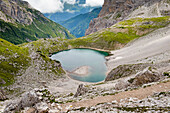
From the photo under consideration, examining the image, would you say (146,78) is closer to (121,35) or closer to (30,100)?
(30,100)

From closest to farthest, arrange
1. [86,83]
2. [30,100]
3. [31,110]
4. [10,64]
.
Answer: [31,110] → [30,100] → [10,64] → [86,83]

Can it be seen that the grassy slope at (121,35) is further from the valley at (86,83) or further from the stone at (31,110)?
the stone at (31,110)

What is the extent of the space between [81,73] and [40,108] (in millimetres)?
62733

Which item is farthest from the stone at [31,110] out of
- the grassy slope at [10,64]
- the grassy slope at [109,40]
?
the grassy slope at [109,40]

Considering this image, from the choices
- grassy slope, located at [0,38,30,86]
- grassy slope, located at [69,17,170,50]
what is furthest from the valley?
grassy slope, located at [69,17,170,50]

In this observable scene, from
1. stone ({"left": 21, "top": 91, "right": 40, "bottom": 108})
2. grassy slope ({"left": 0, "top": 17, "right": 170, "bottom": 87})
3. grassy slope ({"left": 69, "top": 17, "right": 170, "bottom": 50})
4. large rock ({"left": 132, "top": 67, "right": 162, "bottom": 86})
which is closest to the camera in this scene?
stone ({"left": 21, "top": 91, "right": 40, "bottom": 108})

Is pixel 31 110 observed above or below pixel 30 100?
below

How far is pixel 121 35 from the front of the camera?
536 feet

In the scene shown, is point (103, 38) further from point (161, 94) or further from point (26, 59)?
point (161, 94)

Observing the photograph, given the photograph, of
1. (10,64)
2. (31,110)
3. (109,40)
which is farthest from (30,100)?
(109,40)

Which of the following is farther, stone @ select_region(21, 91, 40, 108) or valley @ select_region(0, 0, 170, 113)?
stone @ select_region(21, 91, 40, 108)

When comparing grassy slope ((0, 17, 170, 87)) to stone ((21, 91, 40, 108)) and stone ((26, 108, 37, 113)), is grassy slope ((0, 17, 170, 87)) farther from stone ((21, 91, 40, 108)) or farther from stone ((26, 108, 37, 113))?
stone ((26, 108, 37, 113))

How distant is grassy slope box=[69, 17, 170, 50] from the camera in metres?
155

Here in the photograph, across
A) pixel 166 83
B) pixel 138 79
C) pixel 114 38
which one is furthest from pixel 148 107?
pixel 114 38
